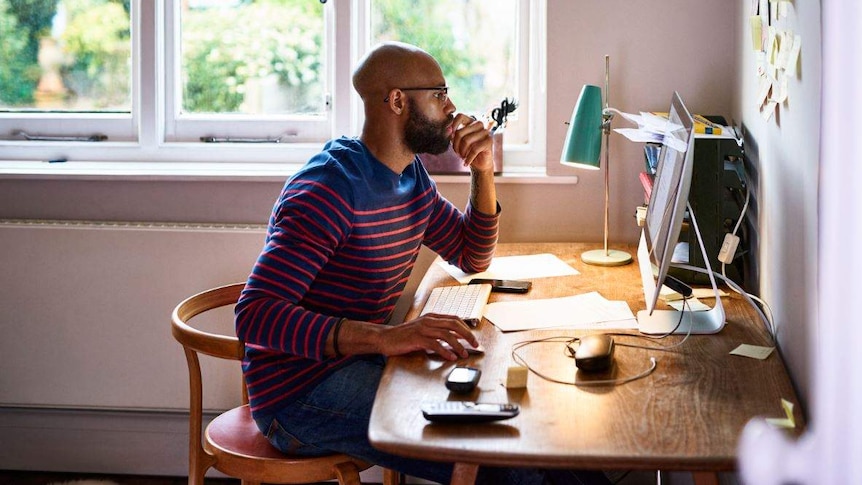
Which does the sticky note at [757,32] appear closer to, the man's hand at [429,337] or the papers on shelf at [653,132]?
the papers on shelf at [653,132]

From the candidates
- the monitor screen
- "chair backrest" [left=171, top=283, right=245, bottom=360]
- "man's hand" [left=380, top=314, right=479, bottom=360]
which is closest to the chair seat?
"chair backrest" [left=171, top=283, right=245, bottom=360]

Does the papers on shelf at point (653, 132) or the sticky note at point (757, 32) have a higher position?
the sticky note at point (757, 32)

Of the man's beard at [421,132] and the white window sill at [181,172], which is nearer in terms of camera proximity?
the man's beard at [421,132]

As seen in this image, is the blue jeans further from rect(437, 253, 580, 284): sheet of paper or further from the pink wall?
the pink wall

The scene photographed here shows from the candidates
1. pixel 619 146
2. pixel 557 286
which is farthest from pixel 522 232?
pixel 557 286

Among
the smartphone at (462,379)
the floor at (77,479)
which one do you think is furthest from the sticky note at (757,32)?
the floor at (77,479)

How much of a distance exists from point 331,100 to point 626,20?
921mm

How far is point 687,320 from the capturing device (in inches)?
71.1

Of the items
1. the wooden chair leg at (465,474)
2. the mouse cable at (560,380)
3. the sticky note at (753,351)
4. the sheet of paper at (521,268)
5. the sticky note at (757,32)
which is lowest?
the wooden chair leg at (465,474)

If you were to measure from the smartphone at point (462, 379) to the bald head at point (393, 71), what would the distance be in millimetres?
769

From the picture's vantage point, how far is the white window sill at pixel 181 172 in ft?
8.92

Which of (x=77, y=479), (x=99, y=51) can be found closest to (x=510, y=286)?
(x=77, y=479)

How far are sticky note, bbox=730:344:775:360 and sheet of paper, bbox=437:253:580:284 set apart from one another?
671 mm

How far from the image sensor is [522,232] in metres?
2.73
